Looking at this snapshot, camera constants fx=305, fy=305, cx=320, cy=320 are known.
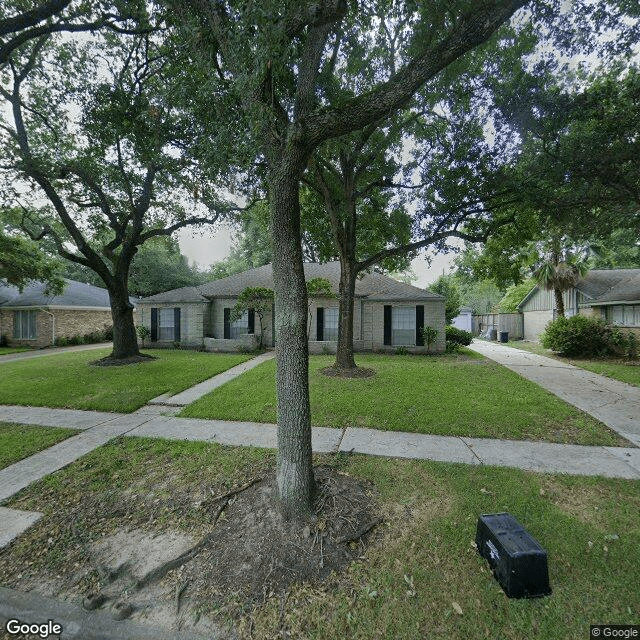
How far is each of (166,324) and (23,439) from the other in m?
12.3

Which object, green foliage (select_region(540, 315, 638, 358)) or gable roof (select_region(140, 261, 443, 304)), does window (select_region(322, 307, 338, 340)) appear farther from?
green foliage (select_region(540, 315, 638, 358))

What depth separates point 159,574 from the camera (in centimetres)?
242

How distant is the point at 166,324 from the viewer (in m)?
16.5

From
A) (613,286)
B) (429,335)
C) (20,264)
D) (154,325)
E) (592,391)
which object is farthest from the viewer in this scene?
(154,325)

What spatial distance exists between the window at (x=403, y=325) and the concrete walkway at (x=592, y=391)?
403 cm

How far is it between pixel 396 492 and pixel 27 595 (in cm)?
325

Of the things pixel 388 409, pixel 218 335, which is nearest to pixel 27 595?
pixel 388 409

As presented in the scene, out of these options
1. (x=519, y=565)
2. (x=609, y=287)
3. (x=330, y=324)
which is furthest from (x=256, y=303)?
(x=609, y=287)

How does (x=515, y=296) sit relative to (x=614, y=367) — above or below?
above

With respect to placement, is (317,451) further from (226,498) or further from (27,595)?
(27,595)

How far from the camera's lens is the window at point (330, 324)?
15.2m

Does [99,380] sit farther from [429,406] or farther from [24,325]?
[24,325]

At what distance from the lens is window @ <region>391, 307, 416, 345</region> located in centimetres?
1478

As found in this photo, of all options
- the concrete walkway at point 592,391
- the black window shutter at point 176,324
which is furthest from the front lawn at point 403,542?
the black window shutter at point 176,324
